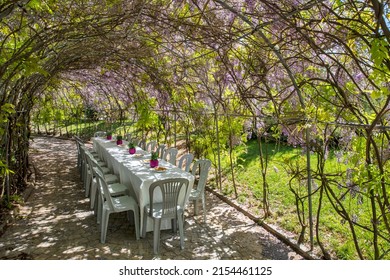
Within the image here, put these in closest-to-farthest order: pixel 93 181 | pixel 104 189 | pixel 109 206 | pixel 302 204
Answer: pixel 302 204, pixel 104 189, pixel 109 206, pixel 93 181

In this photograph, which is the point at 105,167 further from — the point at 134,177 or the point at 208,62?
the point at 208,62

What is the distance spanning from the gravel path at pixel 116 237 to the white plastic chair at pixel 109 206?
0.58 ft

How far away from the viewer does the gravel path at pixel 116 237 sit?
3674 millimetres

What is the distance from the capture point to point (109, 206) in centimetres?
402

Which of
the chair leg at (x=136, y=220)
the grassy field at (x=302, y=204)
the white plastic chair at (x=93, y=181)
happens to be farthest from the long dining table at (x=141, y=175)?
the grassy field at (x=302, y=204)

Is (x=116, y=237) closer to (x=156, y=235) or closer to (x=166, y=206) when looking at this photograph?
(x=156, y=235)

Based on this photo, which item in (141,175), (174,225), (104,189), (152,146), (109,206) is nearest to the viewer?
(104,189)

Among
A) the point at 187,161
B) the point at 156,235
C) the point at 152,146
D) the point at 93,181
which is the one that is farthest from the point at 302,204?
the point at 152,146

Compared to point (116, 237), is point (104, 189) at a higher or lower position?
higher

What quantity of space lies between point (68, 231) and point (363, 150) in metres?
3.78

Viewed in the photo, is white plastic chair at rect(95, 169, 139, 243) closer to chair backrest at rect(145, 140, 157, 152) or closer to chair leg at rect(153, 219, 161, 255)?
chair leg at rect(153, 219, 161, 255)

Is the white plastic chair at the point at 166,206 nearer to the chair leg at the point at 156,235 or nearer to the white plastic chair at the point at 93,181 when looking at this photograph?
the chair leg at the point at 156,235

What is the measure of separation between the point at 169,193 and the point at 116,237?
3.45ft

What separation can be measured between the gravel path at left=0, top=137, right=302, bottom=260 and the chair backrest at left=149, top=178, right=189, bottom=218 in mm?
456
